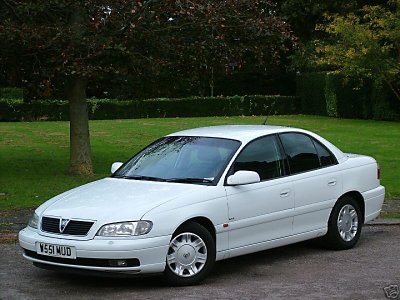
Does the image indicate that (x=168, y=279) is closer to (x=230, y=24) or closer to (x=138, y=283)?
(x=138, y=283)

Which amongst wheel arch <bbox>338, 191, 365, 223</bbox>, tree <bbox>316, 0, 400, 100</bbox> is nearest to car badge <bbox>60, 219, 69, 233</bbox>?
wheel arch <bbox>338, 191, 365, 223</bbox>

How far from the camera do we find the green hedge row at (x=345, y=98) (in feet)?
126

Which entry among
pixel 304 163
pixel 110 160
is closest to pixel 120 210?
pixel 304 163

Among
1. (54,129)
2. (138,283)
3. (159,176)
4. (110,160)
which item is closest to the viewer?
(138,283)

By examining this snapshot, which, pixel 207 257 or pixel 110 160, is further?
pixel 110 160

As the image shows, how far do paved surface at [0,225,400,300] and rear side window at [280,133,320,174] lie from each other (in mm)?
984

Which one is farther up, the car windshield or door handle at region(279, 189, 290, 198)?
the car windshield

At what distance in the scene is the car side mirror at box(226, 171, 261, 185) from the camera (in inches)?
301

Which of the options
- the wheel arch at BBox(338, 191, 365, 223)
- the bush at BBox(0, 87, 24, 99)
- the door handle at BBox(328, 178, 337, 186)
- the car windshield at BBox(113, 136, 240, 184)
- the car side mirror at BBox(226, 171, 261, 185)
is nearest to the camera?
the car side mirror at BBox(226, 171, 261, 185)

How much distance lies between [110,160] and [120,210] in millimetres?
12056

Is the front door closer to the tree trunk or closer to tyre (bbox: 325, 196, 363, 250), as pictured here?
tyre (bbox: 325, 196, 363, 250)

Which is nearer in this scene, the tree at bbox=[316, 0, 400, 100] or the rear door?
the rear door

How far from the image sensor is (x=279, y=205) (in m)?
8.10

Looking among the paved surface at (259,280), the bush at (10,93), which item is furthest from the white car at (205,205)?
the bush at (10,93)
